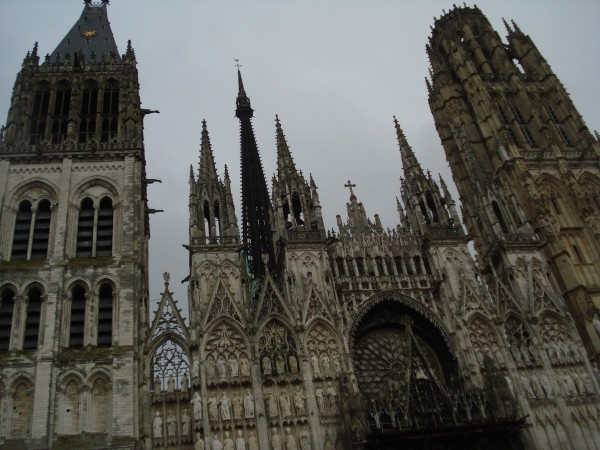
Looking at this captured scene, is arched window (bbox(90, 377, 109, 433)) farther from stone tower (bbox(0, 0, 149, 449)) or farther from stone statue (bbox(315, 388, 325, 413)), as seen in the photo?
stone statue (bbox(315, 388, 325, 413))

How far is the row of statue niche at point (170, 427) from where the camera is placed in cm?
2382

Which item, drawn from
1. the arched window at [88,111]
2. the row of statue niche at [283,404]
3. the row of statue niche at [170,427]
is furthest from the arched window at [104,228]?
the row of statue niche at [283,404]

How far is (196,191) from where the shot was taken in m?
31.2

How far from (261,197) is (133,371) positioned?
32327mm

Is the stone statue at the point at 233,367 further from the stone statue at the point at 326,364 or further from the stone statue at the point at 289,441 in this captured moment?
the stone statue at the point at 326,364

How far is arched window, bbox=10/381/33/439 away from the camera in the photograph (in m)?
23.3

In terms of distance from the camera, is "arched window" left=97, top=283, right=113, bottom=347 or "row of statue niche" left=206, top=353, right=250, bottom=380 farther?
"arched window" left=97, top=283, right=113, bottom=347

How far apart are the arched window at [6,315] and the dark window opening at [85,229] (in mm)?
3371

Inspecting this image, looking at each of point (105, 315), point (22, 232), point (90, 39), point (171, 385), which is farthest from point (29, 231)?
point (90, 39)

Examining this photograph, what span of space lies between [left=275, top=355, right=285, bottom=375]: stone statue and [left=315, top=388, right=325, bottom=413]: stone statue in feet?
5.45

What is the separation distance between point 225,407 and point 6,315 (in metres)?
10.2

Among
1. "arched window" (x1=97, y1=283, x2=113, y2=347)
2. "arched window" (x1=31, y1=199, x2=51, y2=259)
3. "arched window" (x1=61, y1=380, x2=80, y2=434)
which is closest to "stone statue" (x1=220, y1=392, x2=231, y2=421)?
"arched window" (x1=97, y1=283, x2=113, y2=347)

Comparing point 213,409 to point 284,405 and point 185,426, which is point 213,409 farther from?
point 284,405

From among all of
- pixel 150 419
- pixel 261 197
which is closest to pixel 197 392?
pixel 150 419
